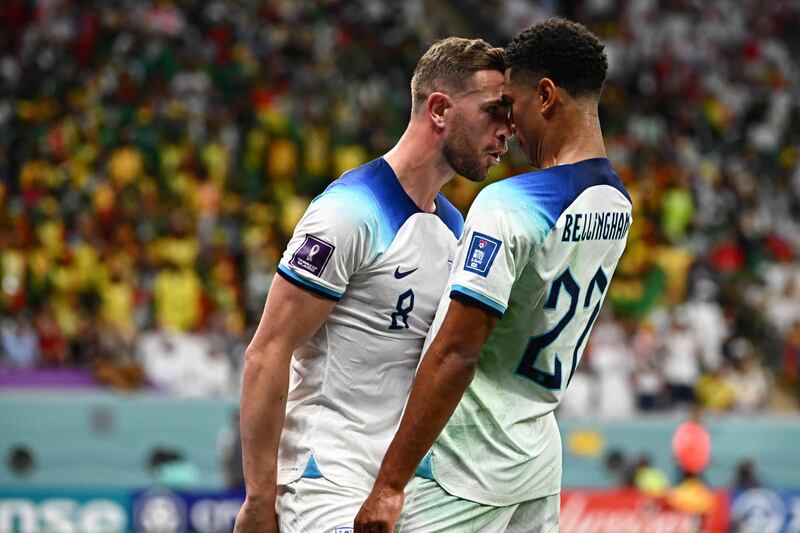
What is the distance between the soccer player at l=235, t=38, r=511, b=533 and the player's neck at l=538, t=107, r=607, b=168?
31 centimetres

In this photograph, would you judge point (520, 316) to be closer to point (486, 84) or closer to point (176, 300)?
point (486, 84)

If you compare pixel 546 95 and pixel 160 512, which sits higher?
pixel 546 95

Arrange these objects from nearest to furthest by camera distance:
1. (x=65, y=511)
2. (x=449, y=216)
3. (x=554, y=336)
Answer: (x=554, y=336), (x=449, y=216), (x=65, y=511)

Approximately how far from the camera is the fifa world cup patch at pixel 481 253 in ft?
11.6

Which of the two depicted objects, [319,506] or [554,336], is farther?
[319,506]

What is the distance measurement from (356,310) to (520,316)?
613 millimetres

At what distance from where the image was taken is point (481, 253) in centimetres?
357

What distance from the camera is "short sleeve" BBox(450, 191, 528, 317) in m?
3.54

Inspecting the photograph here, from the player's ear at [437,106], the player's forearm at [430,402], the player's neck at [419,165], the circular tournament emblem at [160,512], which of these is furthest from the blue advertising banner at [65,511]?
the player's forearm at [430,402]

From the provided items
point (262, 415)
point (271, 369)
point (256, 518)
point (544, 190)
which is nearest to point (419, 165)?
point (544, 190)

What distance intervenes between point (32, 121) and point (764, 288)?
10.3 metres

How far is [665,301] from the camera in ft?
54.6

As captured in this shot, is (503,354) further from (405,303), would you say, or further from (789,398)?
(789,398)

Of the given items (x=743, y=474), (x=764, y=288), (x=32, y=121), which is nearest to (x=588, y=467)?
(x=743, y=474)
